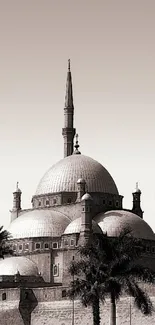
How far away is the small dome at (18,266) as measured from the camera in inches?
3610

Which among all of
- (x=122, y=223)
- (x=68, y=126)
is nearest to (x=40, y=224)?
(x=122, y=223)

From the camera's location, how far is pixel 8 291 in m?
84.8

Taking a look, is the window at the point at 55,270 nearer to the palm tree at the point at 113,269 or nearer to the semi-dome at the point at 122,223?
the semi-dome at the point at 122,223

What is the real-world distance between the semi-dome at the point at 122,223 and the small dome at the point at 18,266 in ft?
26.1

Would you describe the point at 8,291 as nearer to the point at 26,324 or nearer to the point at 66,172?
the point at 26,324

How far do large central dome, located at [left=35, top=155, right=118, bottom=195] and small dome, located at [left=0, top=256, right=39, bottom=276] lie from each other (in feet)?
33.5

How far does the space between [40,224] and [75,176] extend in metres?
7.27

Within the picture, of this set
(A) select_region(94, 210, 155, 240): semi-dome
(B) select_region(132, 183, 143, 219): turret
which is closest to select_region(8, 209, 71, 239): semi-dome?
(A) select_region(94, 210, 155, 240): semi-dome

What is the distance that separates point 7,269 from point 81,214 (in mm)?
8889

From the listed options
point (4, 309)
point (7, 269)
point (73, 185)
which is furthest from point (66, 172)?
point (4, 309)

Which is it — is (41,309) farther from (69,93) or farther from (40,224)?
(69,93)

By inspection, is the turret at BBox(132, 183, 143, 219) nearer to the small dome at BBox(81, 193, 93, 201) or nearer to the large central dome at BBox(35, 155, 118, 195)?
the large central dome at BBox(35, 155, 118, 195)

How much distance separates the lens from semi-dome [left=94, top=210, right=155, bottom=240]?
309ft

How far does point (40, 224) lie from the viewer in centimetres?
9712
